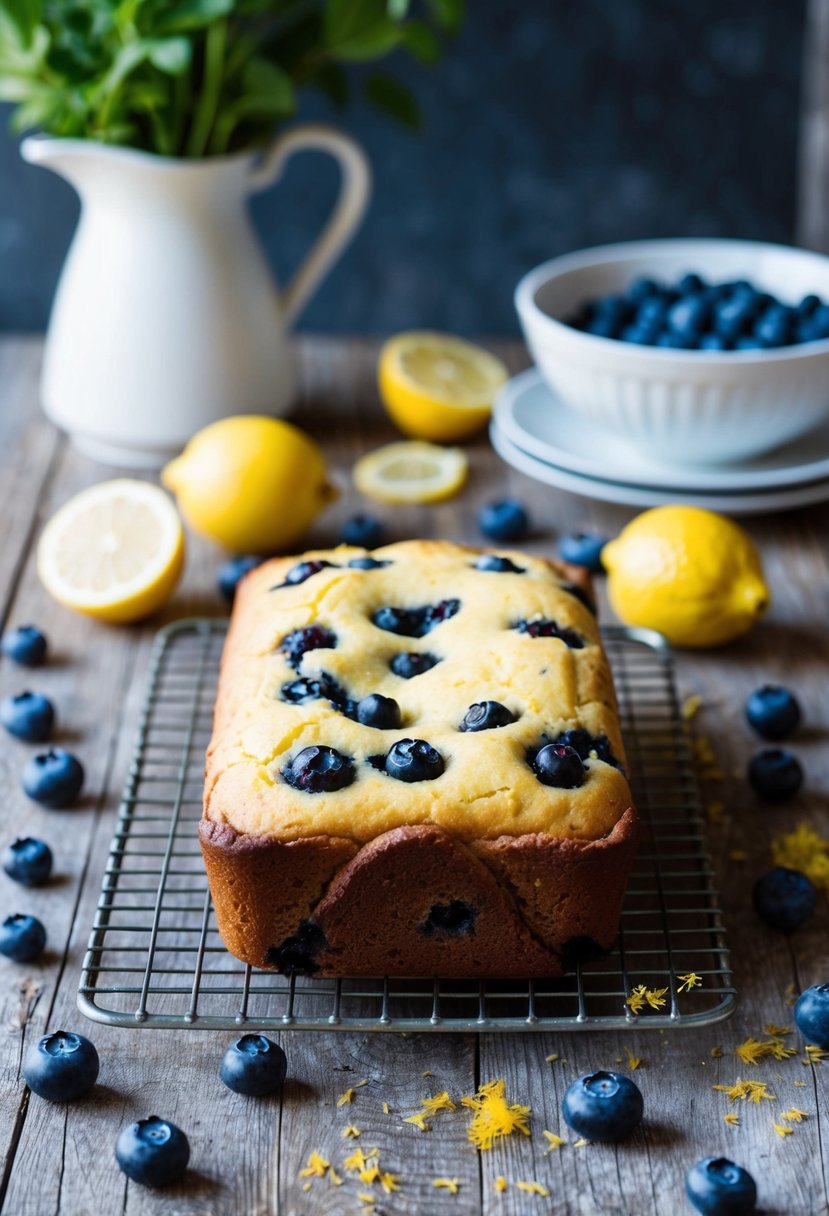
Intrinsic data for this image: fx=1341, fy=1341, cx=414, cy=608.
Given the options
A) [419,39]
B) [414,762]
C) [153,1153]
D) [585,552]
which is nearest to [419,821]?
[414,762]

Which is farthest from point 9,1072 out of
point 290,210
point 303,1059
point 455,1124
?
point 290,210

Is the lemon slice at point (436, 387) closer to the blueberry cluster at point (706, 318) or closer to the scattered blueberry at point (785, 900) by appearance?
the blueberry cluster at point (706, 318)

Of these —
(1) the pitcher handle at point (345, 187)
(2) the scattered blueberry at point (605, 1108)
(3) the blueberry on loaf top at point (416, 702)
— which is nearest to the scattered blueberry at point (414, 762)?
(3) the blueberry on loaf top at point (416, 702)

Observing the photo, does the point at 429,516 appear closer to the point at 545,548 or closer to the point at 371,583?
the point at 545,548

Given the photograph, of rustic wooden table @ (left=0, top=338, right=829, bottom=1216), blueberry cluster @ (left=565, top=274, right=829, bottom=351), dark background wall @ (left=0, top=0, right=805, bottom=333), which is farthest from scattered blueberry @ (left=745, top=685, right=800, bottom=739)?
dark background wall @ (left=0, top=0, right=805, bottom=333)

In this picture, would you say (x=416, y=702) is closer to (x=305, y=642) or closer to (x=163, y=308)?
(x=305, y=642)

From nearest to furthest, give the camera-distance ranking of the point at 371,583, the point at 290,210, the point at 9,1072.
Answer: the point at 9,1072
the point at 371,583
the point at 290,210

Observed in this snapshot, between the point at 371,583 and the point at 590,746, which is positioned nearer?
the point at 590,746
